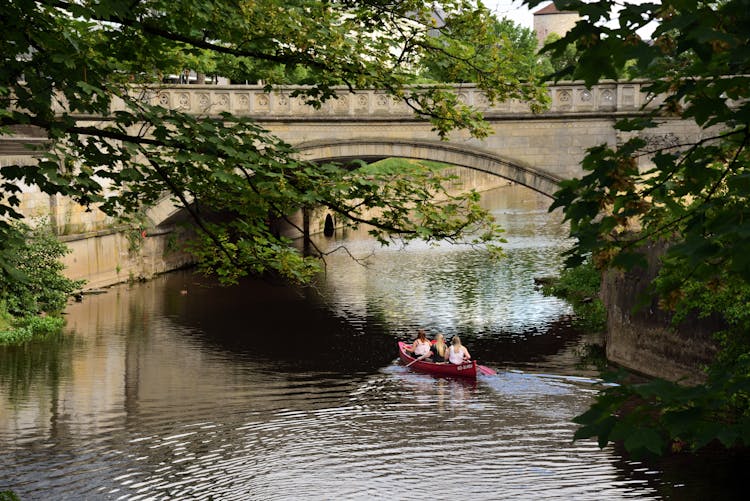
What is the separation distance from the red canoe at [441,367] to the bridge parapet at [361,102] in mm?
8577

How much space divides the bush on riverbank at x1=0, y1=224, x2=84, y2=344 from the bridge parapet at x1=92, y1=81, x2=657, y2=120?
4535 mm

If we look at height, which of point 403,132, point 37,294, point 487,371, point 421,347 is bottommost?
point 487,371

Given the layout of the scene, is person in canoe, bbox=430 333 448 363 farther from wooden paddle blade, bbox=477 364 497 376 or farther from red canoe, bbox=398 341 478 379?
wooden paddle blade, bbox=477 364 497 376

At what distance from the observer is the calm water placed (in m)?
13.1

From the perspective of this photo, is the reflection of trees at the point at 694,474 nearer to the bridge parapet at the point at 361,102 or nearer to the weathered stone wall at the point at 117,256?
the bridge parapet at the point at 361,102

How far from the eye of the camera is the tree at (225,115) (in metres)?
7.74

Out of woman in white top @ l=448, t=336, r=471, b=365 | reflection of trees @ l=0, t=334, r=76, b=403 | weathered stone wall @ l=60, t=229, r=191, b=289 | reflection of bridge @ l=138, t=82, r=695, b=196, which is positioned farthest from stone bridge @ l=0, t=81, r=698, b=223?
woman in white top @ l=448, t=336, r=471, b=365

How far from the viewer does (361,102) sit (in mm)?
28359

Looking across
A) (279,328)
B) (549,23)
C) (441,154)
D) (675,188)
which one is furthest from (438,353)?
(549,23)

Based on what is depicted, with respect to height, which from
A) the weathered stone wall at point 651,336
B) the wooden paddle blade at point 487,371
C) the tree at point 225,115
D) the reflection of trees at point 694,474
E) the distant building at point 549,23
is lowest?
the reflection of trees at point 694,474

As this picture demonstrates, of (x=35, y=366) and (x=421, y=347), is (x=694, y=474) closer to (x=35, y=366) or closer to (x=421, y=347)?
(x=421, y=347)

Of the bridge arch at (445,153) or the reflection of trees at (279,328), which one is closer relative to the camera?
the reflection of trees at (279,328)

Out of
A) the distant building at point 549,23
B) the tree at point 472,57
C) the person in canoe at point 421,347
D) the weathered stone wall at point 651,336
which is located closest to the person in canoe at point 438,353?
the person in canoe at point 421,347

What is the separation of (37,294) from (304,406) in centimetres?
959
